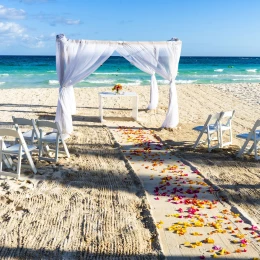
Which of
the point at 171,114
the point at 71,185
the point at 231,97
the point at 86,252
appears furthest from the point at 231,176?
the point at 231,97

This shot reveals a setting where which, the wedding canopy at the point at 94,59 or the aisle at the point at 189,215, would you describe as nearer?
the aisle at the point at 189,215

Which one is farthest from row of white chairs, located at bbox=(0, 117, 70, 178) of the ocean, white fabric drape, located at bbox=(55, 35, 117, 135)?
the ocean

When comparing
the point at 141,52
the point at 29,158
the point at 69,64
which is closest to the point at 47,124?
the point at 29,158

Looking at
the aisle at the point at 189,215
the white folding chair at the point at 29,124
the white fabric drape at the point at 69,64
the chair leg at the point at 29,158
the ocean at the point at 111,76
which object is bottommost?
the ocean at the point at 111,76

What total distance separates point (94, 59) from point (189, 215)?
5440mm

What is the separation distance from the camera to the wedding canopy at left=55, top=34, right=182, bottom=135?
8.79 meters

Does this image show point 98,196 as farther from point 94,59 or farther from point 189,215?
point 94,59

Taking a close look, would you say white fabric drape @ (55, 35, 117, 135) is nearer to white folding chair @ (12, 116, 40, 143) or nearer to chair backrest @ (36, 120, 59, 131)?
white folding chair @ (12, 116, 40, 143)

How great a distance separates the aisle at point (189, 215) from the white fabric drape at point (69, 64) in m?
2.27

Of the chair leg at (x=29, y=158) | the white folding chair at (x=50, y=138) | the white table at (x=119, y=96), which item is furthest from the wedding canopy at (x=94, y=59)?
the chair leg at (x=29, y=158)

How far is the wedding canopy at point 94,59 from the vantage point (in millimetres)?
8789

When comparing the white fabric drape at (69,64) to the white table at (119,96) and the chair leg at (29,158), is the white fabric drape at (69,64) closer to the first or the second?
the white table at (119,96)

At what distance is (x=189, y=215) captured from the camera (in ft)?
15.1

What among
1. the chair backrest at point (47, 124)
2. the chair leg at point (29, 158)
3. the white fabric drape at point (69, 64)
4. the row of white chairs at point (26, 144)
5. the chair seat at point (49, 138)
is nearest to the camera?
the row of white chairs at point (26, 144)
